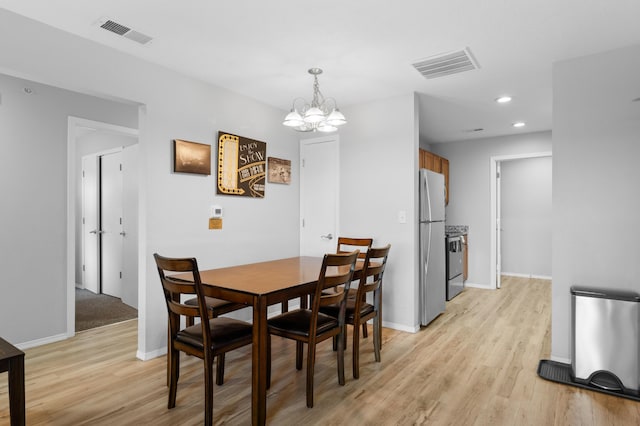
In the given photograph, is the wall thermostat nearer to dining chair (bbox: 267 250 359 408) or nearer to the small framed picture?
the small framed picture

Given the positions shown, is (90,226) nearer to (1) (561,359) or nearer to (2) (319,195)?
(2) (319,195)

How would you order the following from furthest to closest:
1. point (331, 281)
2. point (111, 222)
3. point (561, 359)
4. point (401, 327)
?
point (111, 222)
point (401, 327)
point (561, 359)
point (331, 281)

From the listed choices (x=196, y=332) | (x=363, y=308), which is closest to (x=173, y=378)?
(x=196, y=332)

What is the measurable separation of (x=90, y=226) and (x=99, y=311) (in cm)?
155

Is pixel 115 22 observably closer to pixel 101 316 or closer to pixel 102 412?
pixel 102 412

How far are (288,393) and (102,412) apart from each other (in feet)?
3.68

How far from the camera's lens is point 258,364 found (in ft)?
6.61

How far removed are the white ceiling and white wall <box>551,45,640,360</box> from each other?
6.0 inches

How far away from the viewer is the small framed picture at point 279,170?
426 cm

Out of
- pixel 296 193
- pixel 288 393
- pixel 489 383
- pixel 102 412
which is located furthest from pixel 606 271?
pixel 102 412

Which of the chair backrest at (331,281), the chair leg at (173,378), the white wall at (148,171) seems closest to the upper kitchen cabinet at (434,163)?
the white wall at (148,171)

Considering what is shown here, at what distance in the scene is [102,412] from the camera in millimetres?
2227

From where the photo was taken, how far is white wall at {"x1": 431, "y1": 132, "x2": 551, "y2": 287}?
5.90 metres

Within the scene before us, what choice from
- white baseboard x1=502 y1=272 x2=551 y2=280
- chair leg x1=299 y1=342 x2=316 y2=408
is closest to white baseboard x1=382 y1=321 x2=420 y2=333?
chair leg x1=299 y1=342 x2=316 y2=408
